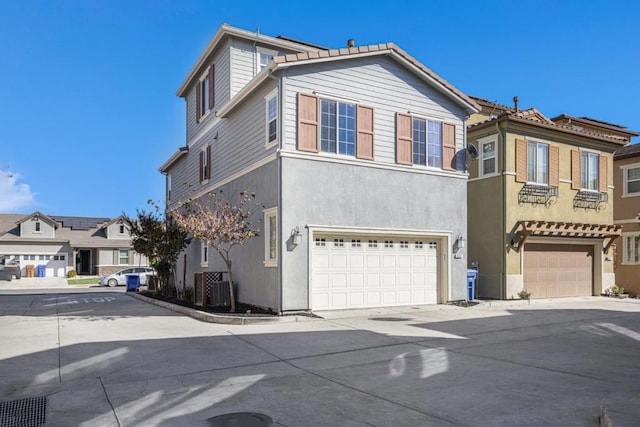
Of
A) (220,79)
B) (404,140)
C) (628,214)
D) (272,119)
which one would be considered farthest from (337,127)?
(628,214)

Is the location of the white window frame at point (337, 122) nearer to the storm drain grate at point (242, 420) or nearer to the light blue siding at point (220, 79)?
the light blue siding at point (220, 79)

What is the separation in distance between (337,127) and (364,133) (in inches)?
34.9

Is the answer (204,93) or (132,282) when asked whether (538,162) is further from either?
(132,282)

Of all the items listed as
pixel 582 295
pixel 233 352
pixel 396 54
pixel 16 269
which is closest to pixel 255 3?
pixel 396 54

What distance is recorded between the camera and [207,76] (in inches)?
838

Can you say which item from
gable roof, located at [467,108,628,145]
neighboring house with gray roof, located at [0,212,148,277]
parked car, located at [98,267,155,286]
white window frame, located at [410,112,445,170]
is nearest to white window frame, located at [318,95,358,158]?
white window frame, located at [410,112,445,170]

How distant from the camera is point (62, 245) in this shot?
45.8 m

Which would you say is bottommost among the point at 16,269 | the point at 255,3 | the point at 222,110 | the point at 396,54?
the point at 16,269

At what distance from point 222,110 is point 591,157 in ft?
47.5

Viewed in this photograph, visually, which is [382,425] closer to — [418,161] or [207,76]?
[418,161]

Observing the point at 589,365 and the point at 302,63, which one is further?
the point at 302,63

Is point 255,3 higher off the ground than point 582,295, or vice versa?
point 255,3

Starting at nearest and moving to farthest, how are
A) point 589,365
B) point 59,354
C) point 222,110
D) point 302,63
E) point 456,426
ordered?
point 456,426, point 589,365, point 59,354, point 302,63, point 222,110

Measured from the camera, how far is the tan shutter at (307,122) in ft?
46.4
